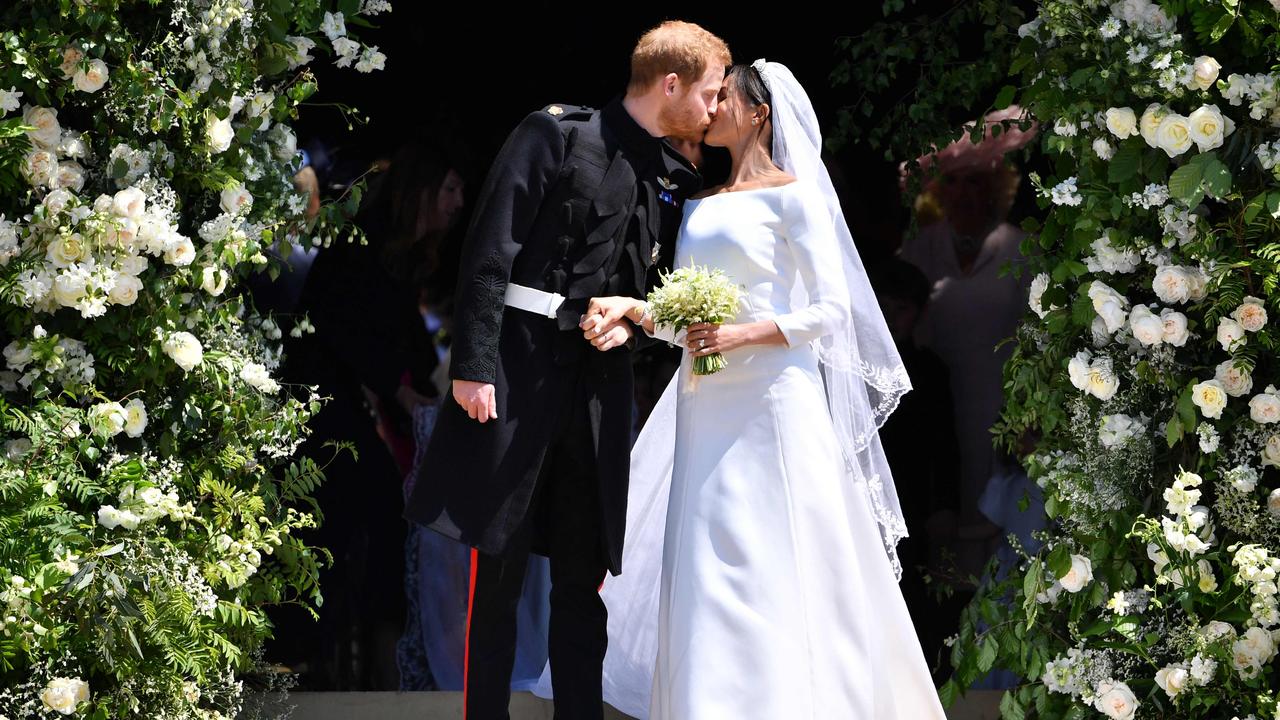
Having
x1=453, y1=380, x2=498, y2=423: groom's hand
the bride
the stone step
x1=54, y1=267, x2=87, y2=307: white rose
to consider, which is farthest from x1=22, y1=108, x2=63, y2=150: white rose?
the stone step

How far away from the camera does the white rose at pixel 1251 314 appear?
328 cm

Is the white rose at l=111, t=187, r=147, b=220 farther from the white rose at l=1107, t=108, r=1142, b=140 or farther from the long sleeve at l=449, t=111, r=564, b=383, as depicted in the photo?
the white rose at l=1107, t=108, r=1142, b=140

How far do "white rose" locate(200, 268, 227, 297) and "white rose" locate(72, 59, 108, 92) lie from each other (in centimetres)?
55

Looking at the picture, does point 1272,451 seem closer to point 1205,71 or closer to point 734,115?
point 1205,71

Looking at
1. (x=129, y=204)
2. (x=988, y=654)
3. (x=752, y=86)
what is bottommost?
(x=988, y=654)

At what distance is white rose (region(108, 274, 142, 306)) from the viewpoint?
10.8 ft

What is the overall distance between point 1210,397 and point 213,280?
2.69 m

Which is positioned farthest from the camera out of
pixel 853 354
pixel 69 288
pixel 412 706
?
pixel 412 706

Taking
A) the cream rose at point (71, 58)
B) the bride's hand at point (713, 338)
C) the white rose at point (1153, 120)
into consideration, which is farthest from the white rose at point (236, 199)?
the white rose at point (1153, 120)

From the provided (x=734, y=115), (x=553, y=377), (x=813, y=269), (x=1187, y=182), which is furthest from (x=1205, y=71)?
(x=553, y=377)

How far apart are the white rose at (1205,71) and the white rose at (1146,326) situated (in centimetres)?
61

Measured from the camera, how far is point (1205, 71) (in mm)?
3324

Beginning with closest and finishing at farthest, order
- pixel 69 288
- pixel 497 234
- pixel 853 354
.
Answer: pixel 69 288 < pixel 497 234 < pixel 853 354

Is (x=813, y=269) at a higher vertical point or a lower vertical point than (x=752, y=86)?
lower
